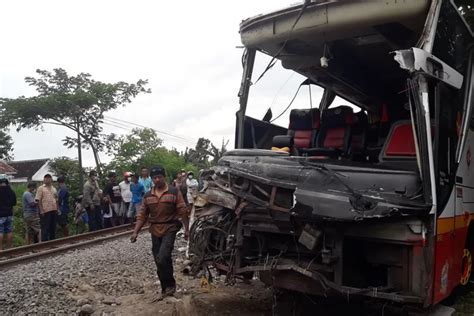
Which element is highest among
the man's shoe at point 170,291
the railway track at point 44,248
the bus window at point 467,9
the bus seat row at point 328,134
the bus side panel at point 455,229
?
the bus window at point 467,9

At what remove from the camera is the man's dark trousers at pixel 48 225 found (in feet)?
35.0

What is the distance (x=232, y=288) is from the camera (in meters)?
6.14

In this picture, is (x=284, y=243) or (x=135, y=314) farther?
(x=135, y=314)

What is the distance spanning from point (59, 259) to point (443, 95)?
6791 millimetres

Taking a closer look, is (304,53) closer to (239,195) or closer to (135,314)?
(239,195)

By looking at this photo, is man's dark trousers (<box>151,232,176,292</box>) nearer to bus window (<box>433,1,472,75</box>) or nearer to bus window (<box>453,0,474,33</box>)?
bus window (<box>433,1,472,75</box>)

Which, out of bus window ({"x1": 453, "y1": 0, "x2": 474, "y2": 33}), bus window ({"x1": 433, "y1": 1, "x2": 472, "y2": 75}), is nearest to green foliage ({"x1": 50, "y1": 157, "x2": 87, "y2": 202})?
bus window ({"x1": 453, "y1": 0, "x2": 474, "y2": 33})

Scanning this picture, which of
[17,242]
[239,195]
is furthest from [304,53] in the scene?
[17,242]

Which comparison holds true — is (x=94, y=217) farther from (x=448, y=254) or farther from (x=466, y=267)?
(x=448, y=254)

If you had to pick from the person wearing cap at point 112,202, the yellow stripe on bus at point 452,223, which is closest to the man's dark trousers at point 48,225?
the person wearing cap at point 112,202

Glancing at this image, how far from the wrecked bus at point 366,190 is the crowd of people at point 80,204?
4513 millimetres

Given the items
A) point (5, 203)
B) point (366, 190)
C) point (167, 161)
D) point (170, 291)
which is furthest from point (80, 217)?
point (167, 161)

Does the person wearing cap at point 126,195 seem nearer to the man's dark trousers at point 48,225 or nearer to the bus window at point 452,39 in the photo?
the man's dark trousers at point 48,225

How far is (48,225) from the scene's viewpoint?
10.8 metres
